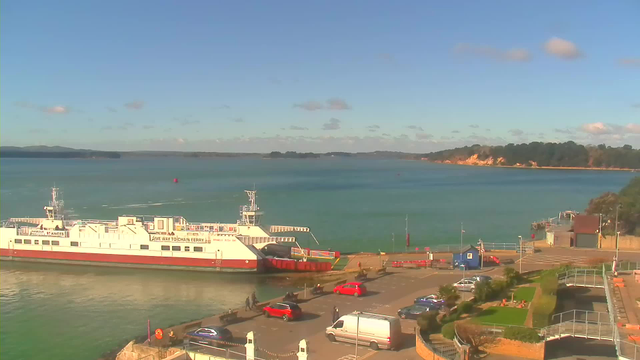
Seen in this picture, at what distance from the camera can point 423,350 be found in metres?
16.2

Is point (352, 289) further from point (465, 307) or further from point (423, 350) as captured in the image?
point (423, 350)

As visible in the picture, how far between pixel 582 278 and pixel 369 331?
998cm

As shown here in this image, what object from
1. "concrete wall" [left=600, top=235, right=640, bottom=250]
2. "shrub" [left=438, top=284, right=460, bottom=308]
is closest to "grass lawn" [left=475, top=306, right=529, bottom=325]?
"shrub" [left=438, top=284, right=460, bottom=308]

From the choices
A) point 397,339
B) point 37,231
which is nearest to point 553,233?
point 397,339

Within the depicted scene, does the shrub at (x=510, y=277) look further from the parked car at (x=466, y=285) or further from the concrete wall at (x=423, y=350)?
the concrete wall at (x=423, y=350)

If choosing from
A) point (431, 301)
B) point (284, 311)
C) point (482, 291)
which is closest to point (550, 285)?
point (482, 291)

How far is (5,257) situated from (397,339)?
39077 mm

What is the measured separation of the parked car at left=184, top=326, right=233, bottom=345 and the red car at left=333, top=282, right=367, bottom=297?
319 inches

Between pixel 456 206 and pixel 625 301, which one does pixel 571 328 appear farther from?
pixel 456 206

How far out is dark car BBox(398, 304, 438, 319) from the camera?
2088 cm

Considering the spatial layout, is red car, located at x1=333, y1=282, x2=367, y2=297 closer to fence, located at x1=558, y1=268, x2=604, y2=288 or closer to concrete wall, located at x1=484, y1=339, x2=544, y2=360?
fence, located at x1=558, y1=268, x2=604, y2=288

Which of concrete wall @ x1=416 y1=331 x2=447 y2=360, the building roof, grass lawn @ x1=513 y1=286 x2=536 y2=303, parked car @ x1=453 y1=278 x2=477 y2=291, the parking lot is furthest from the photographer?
the building roof

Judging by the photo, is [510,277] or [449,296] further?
[510,277]

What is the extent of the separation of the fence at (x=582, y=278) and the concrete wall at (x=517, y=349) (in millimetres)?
6738
